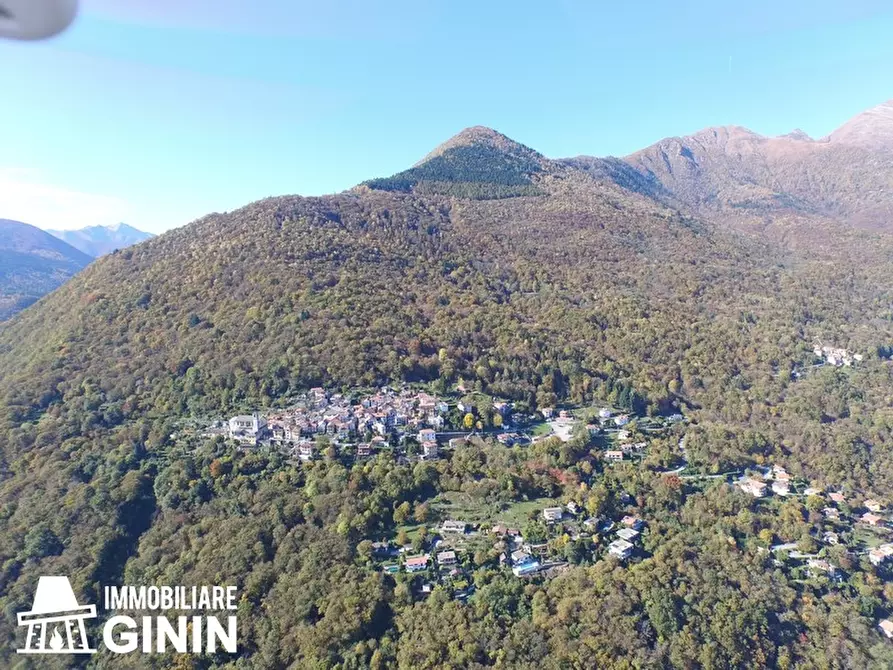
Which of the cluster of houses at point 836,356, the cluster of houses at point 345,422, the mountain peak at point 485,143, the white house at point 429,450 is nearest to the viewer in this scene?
the white house at point 429,450

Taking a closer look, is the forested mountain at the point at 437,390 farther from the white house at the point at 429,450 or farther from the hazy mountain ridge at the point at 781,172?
the hazy mountain ridge at the point at 781,172

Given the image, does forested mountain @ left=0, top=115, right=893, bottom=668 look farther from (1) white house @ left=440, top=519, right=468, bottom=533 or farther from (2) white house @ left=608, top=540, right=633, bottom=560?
(1) white house @ left=440, top=519, right=468, bottom=533

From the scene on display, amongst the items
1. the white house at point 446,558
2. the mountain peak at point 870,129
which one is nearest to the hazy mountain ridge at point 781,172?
the mountain peak at point 870,129

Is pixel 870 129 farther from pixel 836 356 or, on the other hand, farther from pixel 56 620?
pixel 56 620

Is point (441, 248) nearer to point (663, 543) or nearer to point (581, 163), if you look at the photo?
point (663, 543)

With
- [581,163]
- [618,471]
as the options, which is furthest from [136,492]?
[581,163]

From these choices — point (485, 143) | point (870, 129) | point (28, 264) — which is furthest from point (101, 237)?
point (870, 129)
